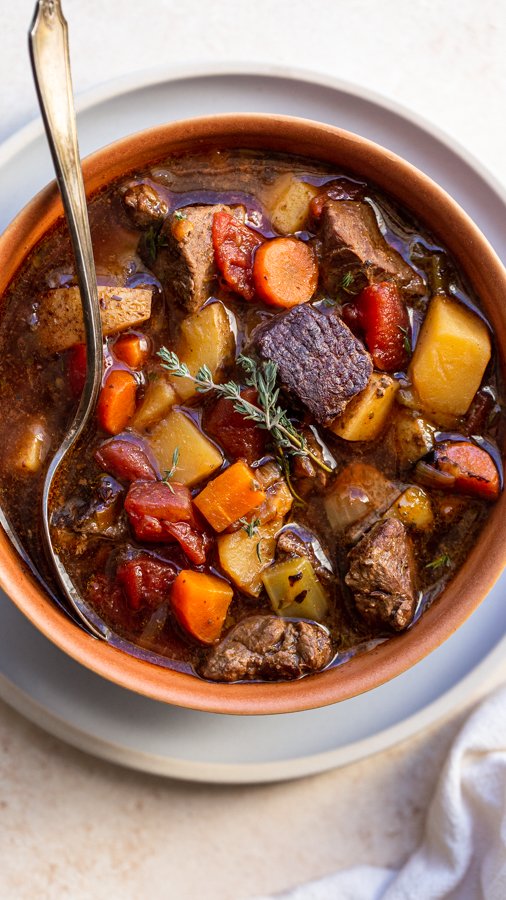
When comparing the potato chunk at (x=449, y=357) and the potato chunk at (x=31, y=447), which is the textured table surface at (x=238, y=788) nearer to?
the potato chunk at (x=449, y=357)

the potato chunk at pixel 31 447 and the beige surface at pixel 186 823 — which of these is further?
the beige surface at pixel 186 823

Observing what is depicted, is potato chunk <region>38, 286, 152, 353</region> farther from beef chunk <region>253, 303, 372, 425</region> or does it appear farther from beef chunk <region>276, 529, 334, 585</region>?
beef chunk <region>276, 529, 334, 585</region>

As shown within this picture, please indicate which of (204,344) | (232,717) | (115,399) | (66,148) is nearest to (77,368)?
(115,399)

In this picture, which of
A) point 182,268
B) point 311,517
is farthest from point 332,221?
point 311,517

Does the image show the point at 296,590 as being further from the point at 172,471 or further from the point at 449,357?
the point at 449,357

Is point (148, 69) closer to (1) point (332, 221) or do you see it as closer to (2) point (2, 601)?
(1) point (332, 221)

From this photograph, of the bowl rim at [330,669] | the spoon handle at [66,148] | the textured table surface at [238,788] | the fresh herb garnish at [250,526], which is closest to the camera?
the spoon handle at [66,148]

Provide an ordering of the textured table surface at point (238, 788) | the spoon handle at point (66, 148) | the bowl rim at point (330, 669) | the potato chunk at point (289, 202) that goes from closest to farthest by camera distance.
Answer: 1. the spoon handle at point (66, 148)
2. the bowl rim at point (330, 669)
3. the potato chunk at point (289, 202)
4. the textured table surface at point (238, 788)

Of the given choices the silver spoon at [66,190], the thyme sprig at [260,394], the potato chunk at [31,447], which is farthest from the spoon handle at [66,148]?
the thyme sprig at [260,394]
